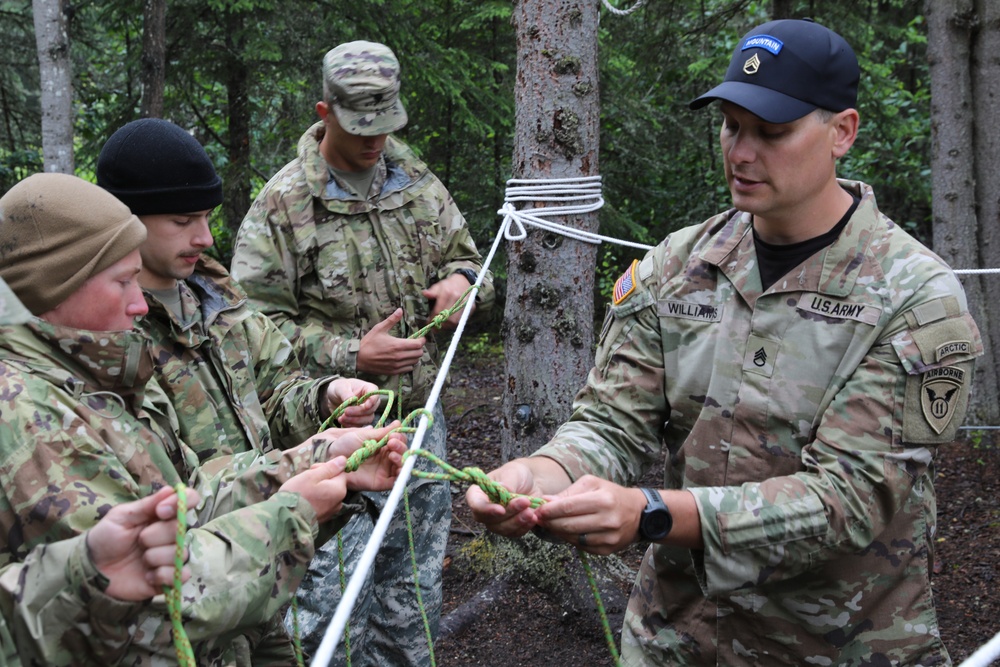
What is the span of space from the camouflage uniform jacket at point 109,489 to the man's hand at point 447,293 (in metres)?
1.85

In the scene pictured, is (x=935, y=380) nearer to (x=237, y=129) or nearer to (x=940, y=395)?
(x=940, y=395)

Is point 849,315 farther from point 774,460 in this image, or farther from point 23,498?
point 23,498

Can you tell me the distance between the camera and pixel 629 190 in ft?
36.2

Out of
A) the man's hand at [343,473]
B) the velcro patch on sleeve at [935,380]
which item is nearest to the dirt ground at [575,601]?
the man's hand at [343,473]

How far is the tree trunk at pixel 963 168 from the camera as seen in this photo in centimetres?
710

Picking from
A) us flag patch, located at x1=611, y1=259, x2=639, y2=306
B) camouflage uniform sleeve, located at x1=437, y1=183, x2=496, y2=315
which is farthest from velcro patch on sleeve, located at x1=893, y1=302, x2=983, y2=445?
camouflage uniform sleeve, located at x1=437, y1=183, x2=496, y2=315

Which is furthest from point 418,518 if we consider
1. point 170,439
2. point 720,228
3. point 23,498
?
point 23,498

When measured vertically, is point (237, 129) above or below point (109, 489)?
below

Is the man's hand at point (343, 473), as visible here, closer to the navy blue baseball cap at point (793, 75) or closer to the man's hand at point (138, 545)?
the man's hand at point (138, 545)

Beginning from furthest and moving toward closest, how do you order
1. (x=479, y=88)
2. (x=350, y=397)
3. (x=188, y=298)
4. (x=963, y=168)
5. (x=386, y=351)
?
(x=479, y=88) < (x=963, y=168) < (x=386, y=351) < (x=350, y=397) < (x=188, y=298)

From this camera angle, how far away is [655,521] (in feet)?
7.09

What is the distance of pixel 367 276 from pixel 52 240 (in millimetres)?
2001

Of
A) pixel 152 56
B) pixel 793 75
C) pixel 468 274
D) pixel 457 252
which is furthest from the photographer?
pixel 152 56

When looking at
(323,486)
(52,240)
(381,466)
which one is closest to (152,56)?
(52,240)
